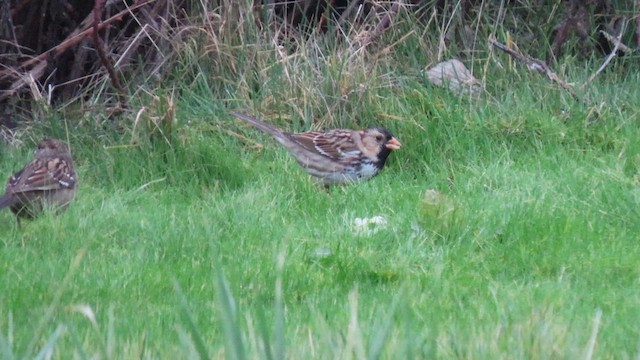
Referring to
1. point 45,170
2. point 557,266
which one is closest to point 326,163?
point 45,170

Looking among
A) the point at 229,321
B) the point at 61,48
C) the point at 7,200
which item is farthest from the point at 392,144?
the point at 229,321

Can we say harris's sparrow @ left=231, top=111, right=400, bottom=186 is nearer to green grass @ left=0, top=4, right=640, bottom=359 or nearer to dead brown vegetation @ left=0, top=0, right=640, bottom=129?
green grass @ left=0, top=4, right=640, bottom=359

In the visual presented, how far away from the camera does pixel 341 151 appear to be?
8258mm

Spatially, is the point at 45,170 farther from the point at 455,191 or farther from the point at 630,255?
the point at 630,255

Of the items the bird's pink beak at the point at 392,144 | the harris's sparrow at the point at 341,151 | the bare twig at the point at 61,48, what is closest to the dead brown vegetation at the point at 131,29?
the bare twig at the point at 61,48

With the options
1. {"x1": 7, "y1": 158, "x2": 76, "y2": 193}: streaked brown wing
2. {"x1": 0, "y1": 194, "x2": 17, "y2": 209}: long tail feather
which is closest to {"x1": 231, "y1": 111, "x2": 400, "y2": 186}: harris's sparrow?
{"x1": 7, "y1": 158, "x2": 76, "y2": 193}: streaked brown wing

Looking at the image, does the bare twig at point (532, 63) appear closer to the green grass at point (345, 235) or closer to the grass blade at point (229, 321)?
the green grass at point (345, 235)

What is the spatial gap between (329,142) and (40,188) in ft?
7.88

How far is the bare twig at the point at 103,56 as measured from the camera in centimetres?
911

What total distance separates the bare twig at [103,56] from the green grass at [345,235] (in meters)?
0.53

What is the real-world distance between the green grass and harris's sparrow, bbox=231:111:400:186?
166 mm

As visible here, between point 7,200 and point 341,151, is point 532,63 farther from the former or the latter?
point 7,200

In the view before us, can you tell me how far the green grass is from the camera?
4.13 metres

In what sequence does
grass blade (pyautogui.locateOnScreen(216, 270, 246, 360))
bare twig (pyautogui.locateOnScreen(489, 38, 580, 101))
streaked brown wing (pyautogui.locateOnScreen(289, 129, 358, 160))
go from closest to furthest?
1. grass blade (pyautogui.locateOnScreen(216, 270, 246, 360))
2. streaked brown wing (pyautogui.locateOnScreen(289, 129, 358, 160))
3. bare twig (pyautogui.locateOnScreen(489, 38, 580, 101))
